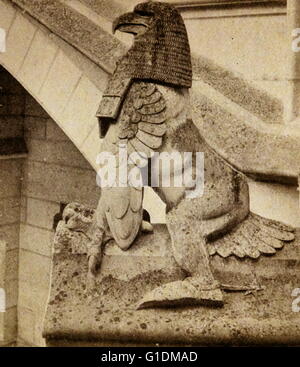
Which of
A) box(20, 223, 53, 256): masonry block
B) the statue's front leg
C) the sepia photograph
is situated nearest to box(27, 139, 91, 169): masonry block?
box(20, 223, 53, 256): masonry block

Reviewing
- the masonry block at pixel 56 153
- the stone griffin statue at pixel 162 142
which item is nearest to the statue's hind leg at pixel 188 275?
the stone griffin statue at pixel 162 142

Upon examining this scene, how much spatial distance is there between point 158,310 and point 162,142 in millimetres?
566

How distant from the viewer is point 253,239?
2.32 metres

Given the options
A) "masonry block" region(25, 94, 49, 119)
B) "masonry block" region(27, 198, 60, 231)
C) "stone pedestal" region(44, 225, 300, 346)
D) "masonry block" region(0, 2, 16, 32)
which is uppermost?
"masonry block" region(0, 2, 16, 32)

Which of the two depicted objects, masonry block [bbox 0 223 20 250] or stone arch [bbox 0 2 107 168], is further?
masonry block [bbox 0 223 20 250]

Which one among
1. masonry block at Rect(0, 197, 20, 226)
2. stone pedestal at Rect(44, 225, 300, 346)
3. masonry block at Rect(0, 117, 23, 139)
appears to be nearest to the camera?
stone pedestal at Rect(44, 225, 300, 346)

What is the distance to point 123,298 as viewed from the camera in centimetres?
220

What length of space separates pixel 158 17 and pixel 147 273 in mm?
877

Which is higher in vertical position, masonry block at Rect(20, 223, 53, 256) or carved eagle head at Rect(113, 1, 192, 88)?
carved eagle head at Rect(113, 1, 192, 88)

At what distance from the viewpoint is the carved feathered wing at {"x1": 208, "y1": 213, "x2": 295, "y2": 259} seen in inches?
89.6

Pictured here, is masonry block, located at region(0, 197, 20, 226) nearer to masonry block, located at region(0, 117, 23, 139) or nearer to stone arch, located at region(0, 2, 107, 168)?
masonry block, located at region(0, 117, 23, 139)

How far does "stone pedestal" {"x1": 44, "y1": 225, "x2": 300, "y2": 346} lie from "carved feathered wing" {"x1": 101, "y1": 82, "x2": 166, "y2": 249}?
10 cm

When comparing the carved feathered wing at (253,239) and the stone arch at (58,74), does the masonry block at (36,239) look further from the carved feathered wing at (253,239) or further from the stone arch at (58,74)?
the carved feathered wing at (253,239)

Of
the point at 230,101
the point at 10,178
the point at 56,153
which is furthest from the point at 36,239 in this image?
the point at 230,101
